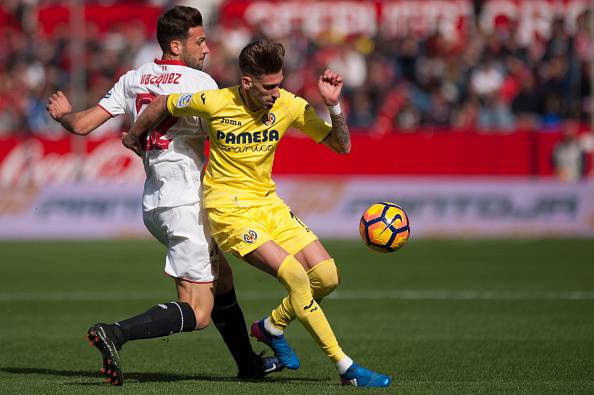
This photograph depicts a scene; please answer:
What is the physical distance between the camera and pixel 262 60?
7.36 metres

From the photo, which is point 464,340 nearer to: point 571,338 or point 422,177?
point 571,338

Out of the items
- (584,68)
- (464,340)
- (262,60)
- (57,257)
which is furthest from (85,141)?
(262,60)

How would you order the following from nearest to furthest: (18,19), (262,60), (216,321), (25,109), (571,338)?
(262,60) < (216,321) < (571,338) < (25,109) < (18,19)

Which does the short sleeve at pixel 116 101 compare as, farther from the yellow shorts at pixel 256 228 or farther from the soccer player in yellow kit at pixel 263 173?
the yellow shorts at pixel 256 228

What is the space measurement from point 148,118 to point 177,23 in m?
0.71

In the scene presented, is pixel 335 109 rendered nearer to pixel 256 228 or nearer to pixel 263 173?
pixel 263 173

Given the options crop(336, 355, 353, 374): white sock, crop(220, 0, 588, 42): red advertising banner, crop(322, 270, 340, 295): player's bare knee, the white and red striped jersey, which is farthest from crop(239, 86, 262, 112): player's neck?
crop(220, 0, 588, 42): red advertising banner

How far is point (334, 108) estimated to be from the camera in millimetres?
7551

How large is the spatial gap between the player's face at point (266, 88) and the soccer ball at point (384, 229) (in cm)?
116

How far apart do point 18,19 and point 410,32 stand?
967 cm

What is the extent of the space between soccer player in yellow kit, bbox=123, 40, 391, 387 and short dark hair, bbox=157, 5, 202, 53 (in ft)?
1.74

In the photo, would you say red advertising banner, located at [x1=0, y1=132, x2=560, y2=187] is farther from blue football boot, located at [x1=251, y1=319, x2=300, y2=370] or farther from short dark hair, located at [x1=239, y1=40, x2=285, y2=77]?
short dark hair, located at [x1=239, y1=40, x2=285, y2=77]

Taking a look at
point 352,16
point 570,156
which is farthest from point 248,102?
point 352,16

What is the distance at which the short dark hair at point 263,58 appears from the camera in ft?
24.2
